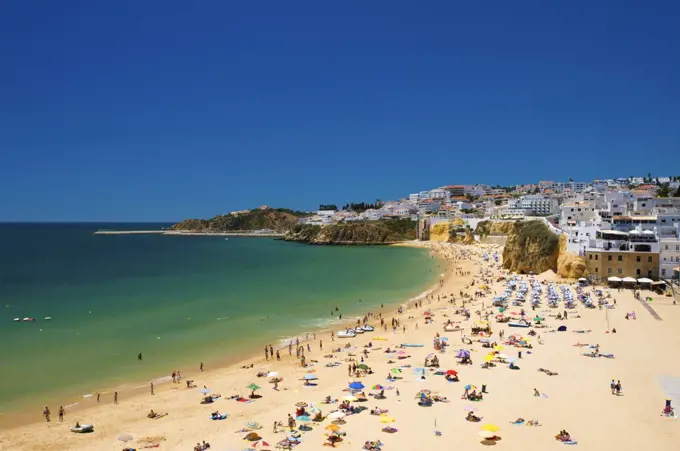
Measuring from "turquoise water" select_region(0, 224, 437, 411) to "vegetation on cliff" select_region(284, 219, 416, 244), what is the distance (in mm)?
53264

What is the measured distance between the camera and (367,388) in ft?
57.0

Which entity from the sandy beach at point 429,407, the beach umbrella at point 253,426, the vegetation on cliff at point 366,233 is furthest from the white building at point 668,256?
the vegetation on cliff at point 366,233

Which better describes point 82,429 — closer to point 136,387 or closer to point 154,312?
point 136,387

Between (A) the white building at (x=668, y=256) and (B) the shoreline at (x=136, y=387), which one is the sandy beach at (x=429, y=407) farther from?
(A) the white building at (x=668, y=256)

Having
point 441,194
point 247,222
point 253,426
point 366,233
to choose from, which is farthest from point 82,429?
point 247,222

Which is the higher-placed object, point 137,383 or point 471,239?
point 471,239

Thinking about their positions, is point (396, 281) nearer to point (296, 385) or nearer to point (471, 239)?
point (296, 385)

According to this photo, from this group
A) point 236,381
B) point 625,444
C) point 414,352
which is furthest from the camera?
point 414,352

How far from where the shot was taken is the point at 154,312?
32875mm

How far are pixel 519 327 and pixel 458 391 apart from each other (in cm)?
1070

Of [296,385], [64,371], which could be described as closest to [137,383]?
[64,371]

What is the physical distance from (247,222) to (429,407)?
172729 millimetres

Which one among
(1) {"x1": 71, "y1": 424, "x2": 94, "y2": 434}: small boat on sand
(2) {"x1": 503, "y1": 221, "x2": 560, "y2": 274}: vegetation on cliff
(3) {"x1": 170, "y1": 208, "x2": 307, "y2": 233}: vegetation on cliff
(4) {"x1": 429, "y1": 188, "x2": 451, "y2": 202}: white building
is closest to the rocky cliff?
(2) {"x1": 503, "y1": 221, "x2": 560, "y2": 274}: vegetation on cliff

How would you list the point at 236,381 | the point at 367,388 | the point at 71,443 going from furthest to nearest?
the point at 236,381
the point at 367,388
the point at 71,443
